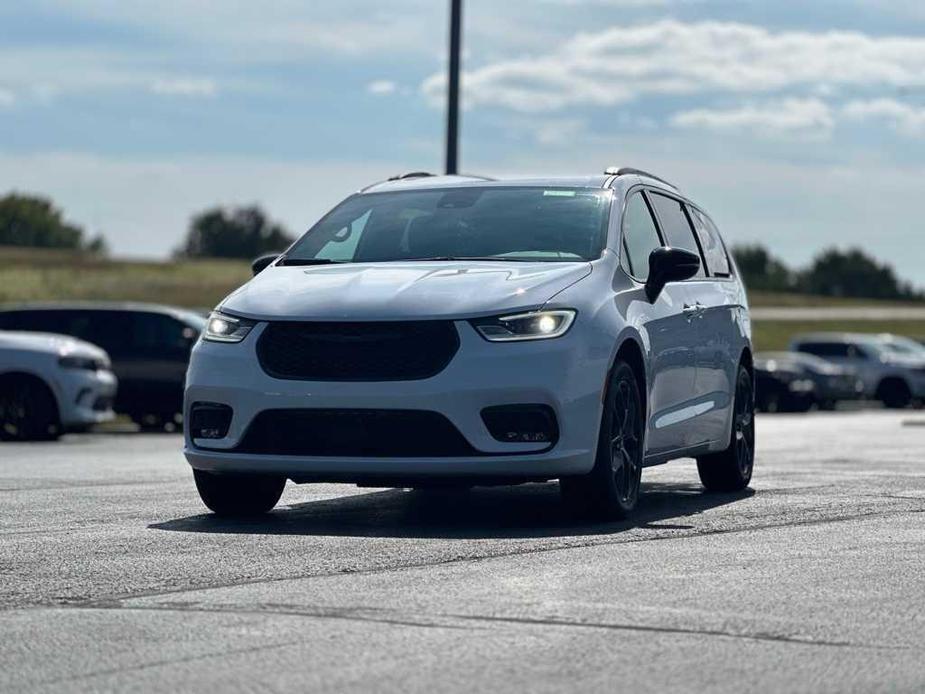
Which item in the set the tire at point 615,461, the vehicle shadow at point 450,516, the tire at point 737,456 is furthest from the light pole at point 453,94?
the tire at point 615,461

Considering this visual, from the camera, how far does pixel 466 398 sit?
352 inches

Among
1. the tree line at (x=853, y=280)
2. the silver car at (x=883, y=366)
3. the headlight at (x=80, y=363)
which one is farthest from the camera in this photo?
the tree line at (x=853, y=280)

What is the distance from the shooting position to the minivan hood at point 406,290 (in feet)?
29.8

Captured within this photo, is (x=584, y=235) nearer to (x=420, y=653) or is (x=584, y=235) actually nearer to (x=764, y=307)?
(x=420, y=653)

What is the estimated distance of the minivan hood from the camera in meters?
9.07

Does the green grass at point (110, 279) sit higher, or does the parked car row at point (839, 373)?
the green grass at point (110, 279)

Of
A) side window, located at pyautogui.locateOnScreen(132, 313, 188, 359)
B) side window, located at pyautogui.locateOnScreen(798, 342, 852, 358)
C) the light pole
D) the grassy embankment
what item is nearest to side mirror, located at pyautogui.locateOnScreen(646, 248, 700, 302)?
the light pole

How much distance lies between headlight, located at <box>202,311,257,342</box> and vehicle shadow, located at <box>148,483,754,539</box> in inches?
35.9

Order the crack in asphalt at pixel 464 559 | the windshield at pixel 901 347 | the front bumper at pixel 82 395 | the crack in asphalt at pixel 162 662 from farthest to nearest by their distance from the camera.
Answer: the windshield at pixel 901 347, the front bumper at pixel 82 395, the crack in asphalt at pixel 464 559, the crack in asphalt at pixel 162 662

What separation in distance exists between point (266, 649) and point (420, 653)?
1.49 feet

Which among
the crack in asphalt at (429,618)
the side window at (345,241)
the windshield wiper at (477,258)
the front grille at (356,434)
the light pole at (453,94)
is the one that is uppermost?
the light pole at (453,94)

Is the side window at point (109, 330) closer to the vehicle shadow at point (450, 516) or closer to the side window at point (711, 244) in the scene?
the side window at point (711, 244)

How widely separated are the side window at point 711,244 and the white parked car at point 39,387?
9928 millimetres

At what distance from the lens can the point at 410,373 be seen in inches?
354
